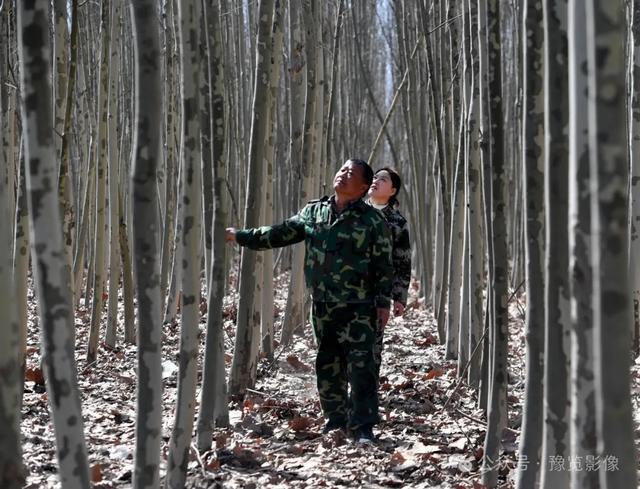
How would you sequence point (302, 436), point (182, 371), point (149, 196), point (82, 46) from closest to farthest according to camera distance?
point (149, 196) → point (182, 371) → point (302, 436) → point (82, 46)

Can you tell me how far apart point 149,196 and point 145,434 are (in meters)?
0.68

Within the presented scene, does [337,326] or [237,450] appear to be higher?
[337,326]

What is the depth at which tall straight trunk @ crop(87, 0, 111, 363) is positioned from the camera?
541 cm

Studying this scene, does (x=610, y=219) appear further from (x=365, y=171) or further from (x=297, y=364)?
(x=297, y=364)

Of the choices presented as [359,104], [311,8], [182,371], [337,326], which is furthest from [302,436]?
[359,104]

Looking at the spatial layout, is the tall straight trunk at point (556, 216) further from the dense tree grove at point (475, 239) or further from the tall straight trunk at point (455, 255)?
the tall straight trunk at point (455, 255)

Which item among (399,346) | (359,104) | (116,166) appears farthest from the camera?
(359,104)

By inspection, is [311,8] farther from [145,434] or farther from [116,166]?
[145,434]

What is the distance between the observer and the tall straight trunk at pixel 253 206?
4.36 m

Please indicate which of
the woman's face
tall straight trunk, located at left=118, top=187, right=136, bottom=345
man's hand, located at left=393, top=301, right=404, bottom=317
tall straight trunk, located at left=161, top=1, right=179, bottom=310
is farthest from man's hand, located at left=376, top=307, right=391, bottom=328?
tall straight trunk, located at left=161, top=1, right=179, bottom=310

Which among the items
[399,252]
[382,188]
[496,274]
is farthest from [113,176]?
[496,274]

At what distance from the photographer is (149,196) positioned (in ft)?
7.52

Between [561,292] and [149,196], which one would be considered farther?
[149,196]

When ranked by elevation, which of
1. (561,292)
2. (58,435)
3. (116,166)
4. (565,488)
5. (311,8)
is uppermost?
(311,8)
